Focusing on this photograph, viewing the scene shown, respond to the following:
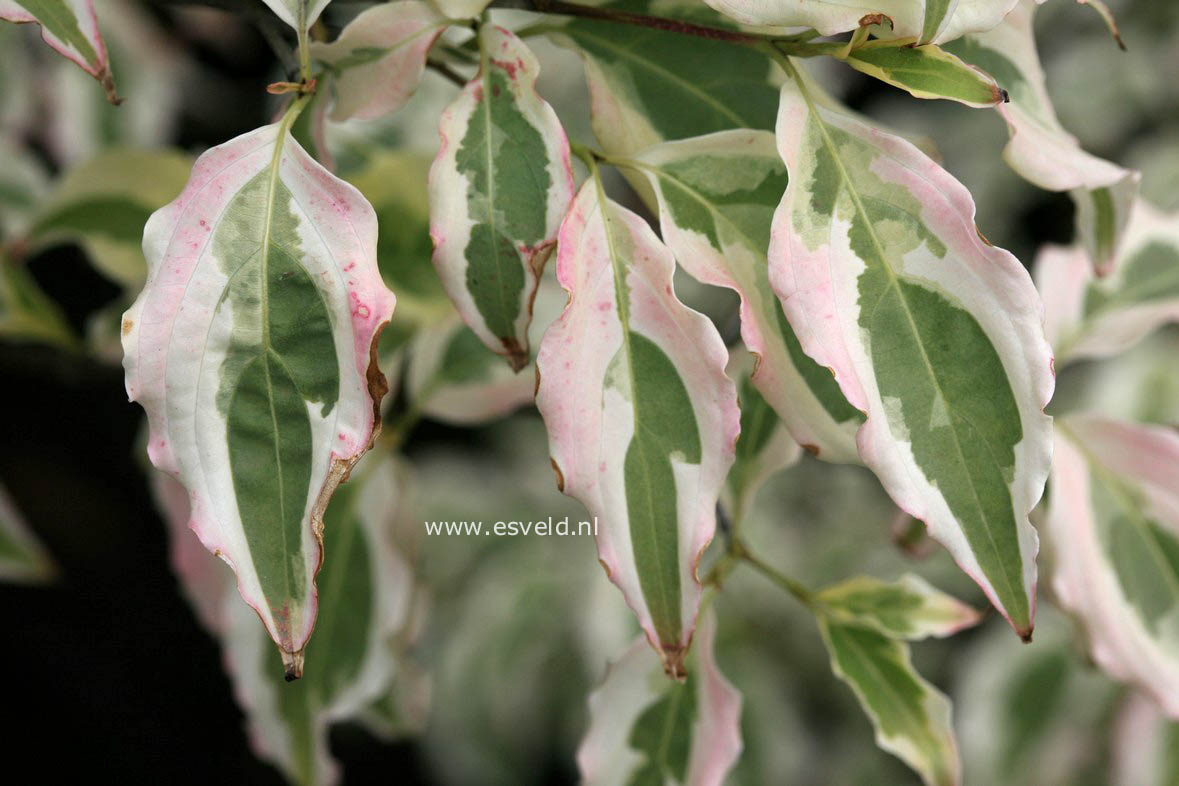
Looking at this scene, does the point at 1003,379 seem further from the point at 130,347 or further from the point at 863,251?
the point at 130,347

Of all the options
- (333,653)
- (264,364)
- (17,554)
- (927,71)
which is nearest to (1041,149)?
(927,71)

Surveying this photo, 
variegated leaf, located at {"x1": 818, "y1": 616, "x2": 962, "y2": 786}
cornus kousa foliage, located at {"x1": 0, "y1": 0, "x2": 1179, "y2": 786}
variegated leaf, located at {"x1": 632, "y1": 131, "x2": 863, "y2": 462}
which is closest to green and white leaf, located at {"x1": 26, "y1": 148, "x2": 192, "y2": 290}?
cornus kousa foliage, located at {"x1": 0, "y1": 0, "x2": 1179, "y2": 786}

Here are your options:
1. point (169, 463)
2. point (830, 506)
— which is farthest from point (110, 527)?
point (169, 463)

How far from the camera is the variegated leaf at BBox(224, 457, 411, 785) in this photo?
593mm

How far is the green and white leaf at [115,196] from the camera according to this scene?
25.0 inches

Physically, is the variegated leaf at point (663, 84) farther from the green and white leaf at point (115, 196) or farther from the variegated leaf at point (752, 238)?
the green and white leaf at point (115, 196)

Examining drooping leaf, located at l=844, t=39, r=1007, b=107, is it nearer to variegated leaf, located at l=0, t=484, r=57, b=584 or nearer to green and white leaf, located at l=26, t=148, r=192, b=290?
green and white leaf, located at l=26, t=148, r=192, b=290

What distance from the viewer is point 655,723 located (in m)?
0.51

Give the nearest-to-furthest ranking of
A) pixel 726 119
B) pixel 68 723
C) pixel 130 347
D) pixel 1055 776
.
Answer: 1. pixel 130 347
2. pixel 726 119
3. pixel 1055 776
4. pixel 68 723

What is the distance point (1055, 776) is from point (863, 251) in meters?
0.67

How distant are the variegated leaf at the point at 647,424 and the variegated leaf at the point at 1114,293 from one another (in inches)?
12.6

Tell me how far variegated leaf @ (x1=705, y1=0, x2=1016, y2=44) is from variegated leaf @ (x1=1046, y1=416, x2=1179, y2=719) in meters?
0.28

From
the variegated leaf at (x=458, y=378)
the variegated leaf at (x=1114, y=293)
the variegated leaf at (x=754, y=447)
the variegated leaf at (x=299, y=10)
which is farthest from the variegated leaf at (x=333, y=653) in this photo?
the variegated leaf at (x=1114, y=293)

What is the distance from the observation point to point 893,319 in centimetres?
36
